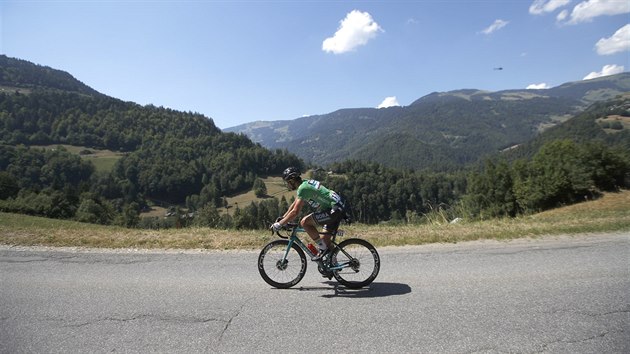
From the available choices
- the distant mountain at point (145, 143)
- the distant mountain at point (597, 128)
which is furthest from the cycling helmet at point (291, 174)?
the distant mountain at point (597, 128)

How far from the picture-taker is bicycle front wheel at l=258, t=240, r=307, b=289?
6.59 metres

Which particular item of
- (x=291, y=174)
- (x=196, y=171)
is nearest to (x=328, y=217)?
(x=291, y=174)

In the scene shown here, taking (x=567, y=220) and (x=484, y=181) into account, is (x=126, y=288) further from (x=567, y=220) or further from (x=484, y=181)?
(x=484, y=181)

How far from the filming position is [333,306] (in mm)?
5449

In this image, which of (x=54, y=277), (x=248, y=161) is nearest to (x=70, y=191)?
(x=54, y=277)

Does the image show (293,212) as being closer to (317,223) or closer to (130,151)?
(317,223)

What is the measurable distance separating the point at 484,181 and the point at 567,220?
3188cm

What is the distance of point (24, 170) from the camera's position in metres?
105

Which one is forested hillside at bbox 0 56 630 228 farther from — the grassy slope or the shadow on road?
the shadow on road

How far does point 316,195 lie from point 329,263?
1.41m

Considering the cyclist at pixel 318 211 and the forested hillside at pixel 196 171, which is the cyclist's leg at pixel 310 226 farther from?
the forested hillside at pixel 196 171

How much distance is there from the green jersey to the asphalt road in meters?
1.64

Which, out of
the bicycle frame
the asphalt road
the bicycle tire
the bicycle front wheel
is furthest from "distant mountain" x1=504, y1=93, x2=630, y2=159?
the bicycle front wheel

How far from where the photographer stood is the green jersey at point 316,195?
6.34 m
